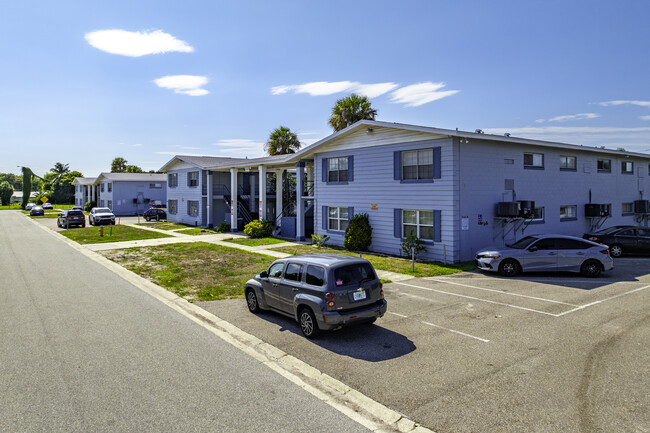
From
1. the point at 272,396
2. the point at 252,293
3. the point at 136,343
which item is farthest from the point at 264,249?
the point at 272,396

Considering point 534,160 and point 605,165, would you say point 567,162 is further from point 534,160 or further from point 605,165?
point 605,165

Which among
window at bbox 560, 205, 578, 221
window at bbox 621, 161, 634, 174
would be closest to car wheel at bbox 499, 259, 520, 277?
window at bbox 560, 205, 578, 221

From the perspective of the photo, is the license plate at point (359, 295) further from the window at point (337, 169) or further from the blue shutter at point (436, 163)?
the window at point (337, 169)

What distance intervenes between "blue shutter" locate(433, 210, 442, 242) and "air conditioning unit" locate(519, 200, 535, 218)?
12.7 feet

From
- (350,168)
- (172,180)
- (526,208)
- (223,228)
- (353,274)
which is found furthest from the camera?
(172,180)

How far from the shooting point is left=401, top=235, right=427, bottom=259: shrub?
63.5ft

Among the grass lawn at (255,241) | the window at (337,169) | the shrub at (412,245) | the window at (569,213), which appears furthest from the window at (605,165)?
the grass lawn at (255,241)

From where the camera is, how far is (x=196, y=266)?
18188mm

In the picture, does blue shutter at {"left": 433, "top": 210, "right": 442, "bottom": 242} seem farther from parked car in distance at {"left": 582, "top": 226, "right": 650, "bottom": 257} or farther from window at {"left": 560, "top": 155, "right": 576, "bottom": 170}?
window at {"left": 560, "top": 155, "right": 576, "bottom": 170}

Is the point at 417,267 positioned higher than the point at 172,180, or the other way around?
the point at 172,180

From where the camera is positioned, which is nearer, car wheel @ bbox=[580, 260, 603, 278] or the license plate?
the license plate

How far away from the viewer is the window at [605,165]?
25.9m

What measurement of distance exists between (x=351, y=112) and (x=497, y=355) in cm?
3051

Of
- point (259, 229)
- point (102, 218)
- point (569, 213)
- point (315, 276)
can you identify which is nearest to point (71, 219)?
point (102, 218)
